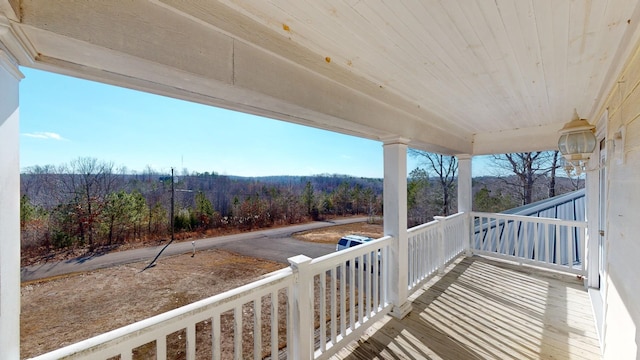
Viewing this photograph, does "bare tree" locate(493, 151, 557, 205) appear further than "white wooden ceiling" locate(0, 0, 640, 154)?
Yes

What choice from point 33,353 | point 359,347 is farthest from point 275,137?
point 359,347

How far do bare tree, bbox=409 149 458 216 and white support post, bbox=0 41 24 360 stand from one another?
447 inches

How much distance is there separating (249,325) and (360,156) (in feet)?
29.6

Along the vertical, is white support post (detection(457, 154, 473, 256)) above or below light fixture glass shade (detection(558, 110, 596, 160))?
below

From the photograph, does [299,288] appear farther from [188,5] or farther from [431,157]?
[431,157]

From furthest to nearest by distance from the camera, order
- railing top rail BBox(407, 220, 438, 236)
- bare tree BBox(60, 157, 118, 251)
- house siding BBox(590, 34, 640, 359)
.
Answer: bare tree BBox(60, 157, 118, 251)
railing top rail BBox(407, 220, 438, 236)
house siding BBox(590, 34, 640, 359)

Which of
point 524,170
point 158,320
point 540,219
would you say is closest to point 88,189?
point 158,320

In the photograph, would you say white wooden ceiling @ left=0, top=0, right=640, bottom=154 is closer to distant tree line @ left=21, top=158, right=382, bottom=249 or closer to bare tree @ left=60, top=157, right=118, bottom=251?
distant tree line @ left=21, top=158, right=382, bottom=249

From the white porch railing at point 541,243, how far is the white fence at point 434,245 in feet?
1.40

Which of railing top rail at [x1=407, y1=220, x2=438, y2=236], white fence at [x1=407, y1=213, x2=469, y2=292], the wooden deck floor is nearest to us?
the wooden deck floor

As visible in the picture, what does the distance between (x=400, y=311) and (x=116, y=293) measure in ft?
26.0

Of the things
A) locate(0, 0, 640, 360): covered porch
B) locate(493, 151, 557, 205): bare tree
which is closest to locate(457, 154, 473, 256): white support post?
locate(0, 0, 640, 360): covered porch

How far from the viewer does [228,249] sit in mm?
9883

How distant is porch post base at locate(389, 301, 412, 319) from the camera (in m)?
2.54
